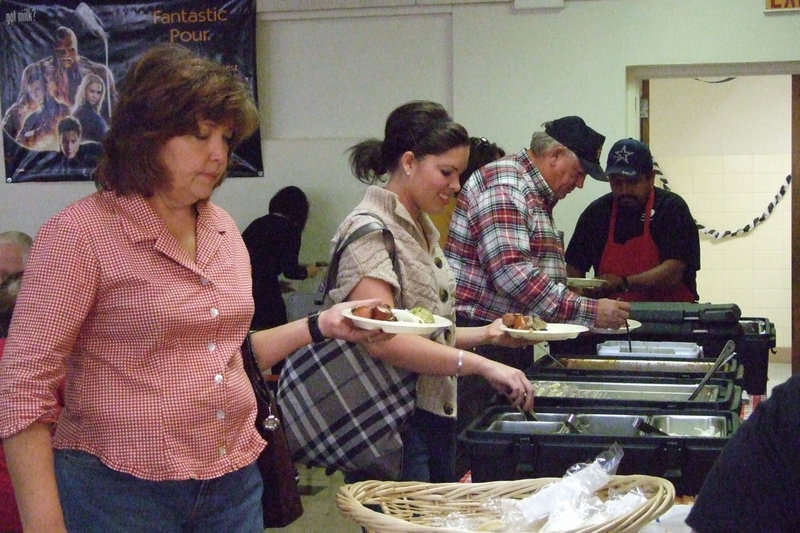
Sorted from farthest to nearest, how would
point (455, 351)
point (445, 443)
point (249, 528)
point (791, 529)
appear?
point (445, 443)
point (455, 351)
point (249, 528)
point (791, 529)

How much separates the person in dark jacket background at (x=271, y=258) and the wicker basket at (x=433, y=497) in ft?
10.8

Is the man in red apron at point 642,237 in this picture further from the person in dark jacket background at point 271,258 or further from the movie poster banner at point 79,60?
the movie poster banner at point 79,60

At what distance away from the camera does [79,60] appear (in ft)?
18.3

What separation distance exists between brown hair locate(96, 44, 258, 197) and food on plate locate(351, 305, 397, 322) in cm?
49

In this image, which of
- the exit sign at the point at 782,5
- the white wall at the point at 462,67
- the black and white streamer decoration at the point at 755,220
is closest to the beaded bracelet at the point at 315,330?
the white wall at the point at 462,67

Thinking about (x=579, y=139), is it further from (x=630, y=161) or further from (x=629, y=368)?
(x=630, y=161)

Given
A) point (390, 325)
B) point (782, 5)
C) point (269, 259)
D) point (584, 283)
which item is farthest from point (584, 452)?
point (782, 5)

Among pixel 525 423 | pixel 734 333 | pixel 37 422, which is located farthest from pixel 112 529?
pixel 734 333

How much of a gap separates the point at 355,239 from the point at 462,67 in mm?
3347

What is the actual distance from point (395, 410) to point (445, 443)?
9.0 inches

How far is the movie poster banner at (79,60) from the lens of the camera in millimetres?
5434

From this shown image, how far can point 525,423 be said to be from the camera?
233 cm

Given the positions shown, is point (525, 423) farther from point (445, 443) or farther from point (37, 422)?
point (37, 422)

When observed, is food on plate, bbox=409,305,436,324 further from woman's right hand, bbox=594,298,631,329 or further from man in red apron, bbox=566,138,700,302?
man in red apron, bbox=566,138,700,302
